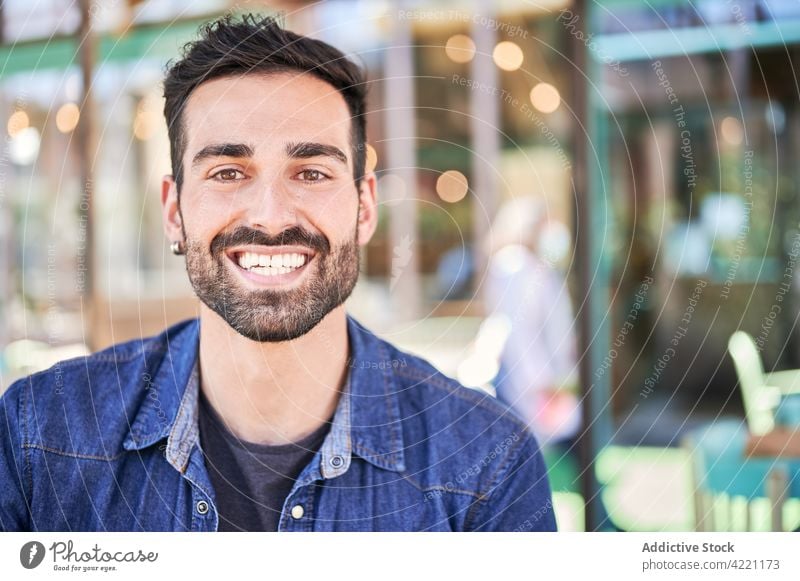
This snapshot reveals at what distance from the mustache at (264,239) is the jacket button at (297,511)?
1.92ft

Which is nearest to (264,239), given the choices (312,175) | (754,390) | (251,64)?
(312,175)

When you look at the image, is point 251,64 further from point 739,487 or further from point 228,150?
point 739,487

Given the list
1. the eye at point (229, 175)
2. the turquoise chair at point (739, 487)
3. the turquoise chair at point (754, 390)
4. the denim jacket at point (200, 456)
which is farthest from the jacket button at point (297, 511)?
the turquoise chair at point (754, 390)

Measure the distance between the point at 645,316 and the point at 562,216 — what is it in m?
1.15

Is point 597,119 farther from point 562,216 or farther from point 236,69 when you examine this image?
point 236,69

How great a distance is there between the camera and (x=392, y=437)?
188 centimetres

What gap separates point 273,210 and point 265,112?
0.22 metres

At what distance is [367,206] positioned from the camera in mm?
1901

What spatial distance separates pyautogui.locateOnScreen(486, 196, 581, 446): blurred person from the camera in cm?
364

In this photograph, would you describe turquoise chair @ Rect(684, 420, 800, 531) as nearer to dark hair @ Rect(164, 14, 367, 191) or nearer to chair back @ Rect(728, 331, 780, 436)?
chair back @ Rect(728, 331, 780, 436)
